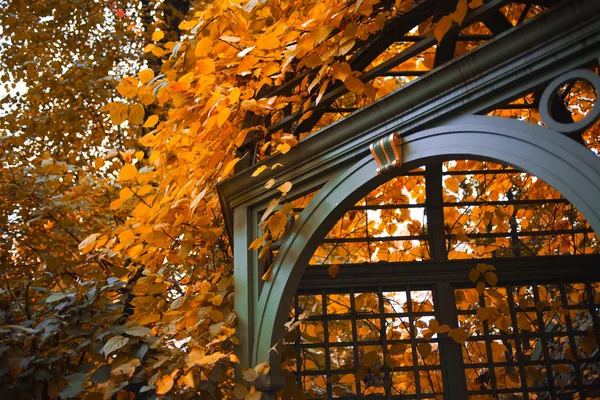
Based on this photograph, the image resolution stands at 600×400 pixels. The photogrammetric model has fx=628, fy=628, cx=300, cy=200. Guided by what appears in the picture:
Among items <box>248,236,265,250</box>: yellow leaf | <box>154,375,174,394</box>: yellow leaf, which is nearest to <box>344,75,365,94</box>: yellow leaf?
<box>248,236,265,250</box>: yellow leaf

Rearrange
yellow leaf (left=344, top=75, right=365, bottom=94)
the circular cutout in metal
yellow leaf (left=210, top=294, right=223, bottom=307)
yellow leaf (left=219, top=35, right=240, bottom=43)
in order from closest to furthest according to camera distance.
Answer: the circular cutout in metal, yellow leaf (left=344, top=75, right=365, bottom=94), yellow leaf (left=219, top=35, right=240, bottom=43), yellow leaf (left=210, top=294, right=223, bottom=307)

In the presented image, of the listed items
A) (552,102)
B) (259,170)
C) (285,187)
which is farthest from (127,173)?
(552,102)

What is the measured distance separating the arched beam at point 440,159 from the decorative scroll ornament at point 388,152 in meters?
0.02

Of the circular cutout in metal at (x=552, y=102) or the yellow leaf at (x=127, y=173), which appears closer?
the circular cutout in metal at (x=552, y=102)

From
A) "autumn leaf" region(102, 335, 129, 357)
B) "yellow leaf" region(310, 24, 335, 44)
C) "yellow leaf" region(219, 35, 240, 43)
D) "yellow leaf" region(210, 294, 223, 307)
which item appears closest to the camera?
"yellow leaf" region(310, 24, 335, 44)

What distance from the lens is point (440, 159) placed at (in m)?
1.92

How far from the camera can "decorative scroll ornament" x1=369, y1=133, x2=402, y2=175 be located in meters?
2.02

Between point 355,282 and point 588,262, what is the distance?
3.90 feet

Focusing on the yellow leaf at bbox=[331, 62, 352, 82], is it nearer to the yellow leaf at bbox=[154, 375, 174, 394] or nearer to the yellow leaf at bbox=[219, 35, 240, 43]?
the yellow leaf at bbox=[219, 35, 240, 43]

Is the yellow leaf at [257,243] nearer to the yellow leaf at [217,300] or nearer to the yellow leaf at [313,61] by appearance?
the yellow leaf at [217,300]

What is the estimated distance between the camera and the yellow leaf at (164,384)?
7.59 ft

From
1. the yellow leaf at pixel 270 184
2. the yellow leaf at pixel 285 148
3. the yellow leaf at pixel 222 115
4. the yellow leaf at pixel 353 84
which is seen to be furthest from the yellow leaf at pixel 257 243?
the yellow leaf at pixel 353 84

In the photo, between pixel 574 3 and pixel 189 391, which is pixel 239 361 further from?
pixel 574 3

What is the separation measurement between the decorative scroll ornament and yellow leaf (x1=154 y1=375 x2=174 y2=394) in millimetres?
1099
